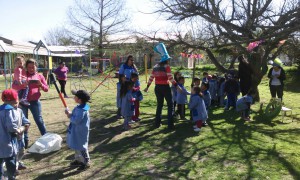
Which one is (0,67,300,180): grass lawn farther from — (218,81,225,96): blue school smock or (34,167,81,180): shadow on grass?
(218,81,225,96): blue school smock

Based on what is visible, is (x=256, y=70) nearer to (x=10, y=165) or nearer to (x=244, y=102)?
(x=244, y=102)

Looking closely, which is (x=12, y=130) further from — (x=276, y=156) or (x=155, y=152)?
(x=276, y=156)

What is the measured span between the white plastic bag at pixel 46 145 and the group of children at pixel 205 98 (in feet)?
9.66

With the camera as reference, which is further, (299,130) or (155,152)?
(299,130)

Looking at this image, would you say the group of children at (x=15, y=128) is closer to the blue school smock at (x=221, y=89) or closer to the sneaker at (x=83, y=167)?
the sneaker at (x=83, y=167)

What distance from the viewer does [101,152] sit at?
559 cm

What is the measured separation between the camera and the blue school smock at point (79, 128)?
4.58m

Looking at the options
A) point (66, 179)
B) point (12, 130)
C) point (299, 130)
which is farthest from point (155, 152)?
point (299, 130)

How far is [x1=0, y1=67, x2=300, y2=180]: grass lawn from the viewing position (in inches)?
179

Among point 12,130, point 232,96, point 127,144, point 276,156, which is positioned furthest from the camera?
point 232,96

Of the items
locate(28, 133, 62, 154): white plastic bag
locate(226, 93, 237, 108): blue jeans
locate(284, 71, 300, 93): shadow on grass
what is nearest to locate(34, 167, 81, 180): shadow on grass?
locate(28, 133, 62, 154): white plastic bag

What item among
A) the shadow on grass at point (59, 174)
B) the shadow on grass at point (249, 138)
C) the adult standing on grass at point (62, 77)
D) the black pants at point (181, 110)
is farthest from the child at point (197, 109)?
the adult standing on grass at point (62, 77)

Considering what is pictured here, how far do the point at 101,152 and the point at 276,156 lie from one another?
2981 millimetres

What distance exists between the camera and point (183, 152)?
5.52 metres
